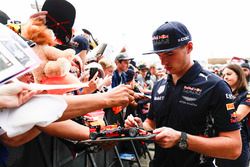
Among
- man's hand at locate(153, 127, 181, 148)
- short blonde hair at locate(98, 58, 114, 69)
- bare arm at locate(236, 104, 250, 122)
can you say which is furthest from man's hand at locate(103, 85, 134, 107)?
short blonde hair at locate(98, 58, 114, 69)

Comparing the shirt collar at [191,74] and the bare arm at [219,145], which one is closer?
the bare arm at [219,145]

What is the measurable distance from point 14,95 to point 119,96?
582 millimetres

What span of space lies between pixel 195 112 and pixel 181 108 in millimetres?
105

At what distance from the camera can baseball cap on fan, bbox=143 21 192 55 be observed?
1926mm

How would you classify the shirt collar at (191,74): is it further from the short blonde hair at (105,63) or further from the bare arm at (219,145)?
the short blonde hair at (105,63)

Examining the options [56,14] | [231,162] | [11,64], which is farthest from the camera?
[231,162]

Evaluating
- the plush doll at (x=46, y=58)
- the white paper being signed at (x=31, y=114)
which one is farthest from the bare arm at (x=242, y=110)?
the white paper being signed at (x=31, y=114)

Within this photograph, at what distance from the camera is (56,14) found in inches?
80.5

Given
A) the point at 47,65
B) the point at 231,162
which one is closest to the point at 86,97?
the point at 47,65

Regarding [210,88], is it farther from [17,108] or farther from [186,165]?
[17,108]

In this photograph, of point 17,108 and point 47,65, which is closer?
point 17,108

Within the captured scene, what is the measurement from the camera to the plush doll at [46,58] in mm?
1772

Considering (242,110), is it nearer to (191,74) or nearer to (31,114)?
(191,74)

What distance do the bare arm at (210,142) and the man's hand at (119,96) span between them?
29 cm
